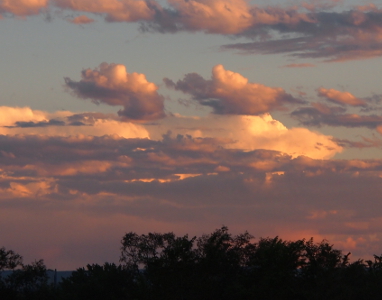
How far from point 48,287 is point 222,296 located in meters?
23.8

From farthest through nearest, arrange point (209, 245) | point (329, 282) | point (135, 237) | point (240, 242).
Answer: point (135, 237) < point (240, 242) < point (209, 245) < point (329, 282)

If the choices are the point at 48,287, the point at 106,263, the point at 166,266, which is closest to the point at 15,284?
the point at 48,287

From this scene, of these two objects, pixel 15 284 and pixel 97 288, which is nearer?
pixel 97 288

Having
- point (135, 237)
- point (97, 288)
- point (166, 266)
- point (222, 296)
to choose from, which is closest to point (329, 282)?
point (222, 296)

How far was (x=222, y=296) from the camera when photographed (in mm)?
60781

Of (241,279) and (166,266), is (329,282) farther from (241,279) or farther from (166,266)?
(166,266)

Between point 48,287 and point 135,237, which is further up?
point 135,237

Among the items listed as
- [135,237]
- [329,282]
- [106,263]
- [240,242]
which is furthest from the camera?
[135,237]

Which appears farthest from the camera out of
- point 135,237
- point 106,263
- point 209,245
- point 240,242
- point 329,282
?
point 135,237

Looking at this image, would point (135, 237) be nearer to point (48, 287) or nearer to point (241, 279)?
point (48, 287)

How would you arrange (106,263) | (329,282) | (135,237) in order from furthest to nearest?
(135,237), (106,263), (329,282)

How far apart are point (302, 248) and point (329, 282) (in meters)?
4.08

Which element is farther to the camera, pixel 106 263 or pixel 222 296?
pixel 106 263

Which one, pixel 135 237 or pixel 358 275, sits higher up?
pixel 135 237
